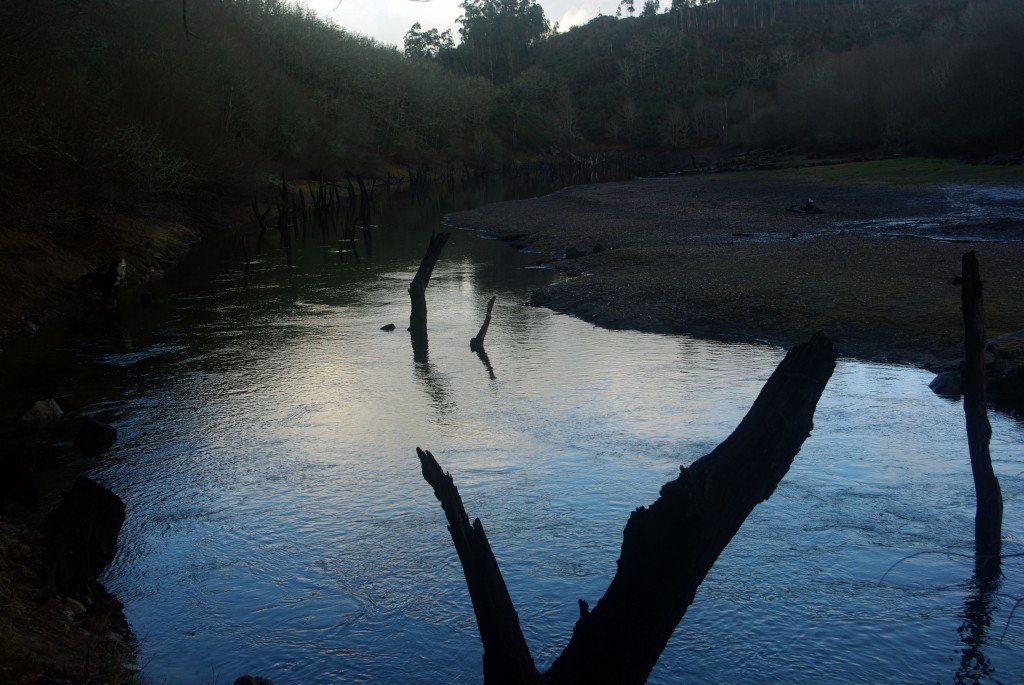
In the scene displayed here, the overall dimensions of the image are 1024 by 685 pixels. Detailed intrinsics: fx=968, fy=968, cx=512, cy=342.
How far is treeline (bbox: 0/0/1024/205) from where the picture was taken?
27.3m

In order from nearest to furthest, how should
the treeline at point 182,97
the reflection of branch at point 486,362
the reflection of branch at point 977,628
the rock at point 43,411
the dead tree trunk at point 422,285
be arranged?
the reflection of branch at point 977,628, the rock at point 43,411, the reflection of branch at point 486,362, the dead tree trunk at point 422,285, the treeline at point 182,97

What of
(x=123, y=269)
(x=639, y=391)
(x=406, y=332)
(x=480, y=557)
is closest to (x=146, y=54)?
(x=123, y=269)

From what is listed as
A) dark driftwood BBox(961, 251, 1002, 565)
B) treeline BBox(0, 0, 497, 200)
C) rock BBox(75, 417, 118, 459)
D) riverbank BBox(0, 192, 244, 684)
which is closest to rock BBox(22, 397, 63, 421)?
riverbank BBox(0, 192, 244, 684)

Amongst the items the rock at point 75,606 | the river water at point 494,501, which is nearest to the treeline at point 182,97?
the rock at point 75,606

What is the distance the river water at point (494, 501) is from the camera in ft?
27.6

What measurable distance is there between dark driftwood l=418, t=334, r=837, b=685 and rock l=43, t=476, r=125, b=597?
568 centimetres

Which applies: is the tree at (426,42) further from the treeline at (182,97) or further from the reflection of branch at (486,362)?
the reflection of branch at (486,362)

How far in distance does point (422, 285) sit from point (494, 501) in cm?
1008

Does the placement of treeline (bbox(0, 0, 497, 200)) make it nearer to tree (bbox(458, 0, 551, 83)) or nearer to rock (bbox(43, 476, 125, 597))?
rock (bbox(43, 476, 125, 597))

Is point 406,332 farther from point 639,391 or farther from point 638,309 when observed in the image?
point 639,391

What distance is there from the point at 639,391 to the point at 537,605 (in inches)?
303

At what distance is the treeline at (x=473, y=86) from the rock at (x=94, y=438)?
6613 millimetres

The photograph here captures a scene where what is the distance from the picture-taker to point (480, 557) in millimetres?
5957

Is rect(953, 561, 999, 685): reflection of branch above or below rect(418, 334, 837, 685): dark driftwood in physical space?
below
